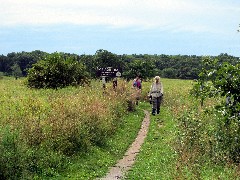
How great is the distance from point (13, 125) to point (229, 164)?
21.3 ft

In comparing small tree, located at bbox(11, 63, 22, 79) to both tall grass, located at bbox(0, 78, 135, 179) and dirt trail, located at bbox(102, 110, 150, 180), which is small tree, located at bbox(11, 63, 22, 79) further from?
dirt trail, located at bbox(102, 110, 150, 180)

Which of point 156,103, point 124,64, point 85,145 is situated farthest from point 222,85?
point 124,64

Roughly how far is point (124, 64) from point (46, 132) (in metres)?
74.9

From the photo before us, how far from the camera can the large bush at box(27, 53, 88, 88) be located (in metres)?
29.3

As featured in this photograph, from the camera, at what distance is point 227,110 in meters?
9.52

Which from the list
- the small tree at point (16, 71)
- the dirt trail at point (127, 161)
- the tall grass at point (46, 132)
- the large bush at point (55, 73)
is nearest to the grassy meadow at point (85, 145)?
the tall grass at point (46, 132)

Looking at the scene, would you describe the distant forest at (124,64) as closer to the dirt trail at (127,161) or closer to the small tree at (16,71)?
the small tree at (16,71)

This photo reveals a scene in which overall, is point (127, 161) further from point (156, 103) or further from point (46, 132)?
point (156, 103)

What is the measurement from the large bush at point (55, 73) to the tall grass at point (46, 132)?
10662 mm

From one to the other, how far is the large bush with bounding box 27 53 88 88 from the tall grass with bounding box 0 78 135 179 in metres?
10.7

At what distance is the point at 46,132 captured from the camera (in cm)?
1265

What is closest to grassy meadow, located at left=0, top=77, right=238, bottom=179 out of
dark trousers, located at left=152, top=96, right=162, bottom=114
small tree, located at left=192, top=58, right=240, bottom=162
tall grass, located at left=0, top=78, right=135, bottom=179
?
tall grass, located at left=0, top=78, right=135, bottom=179

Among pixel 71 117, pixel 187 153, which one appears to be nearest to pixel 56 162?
pixel 71 117

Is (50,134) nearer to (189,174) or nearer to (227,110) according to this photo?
(189,174)
